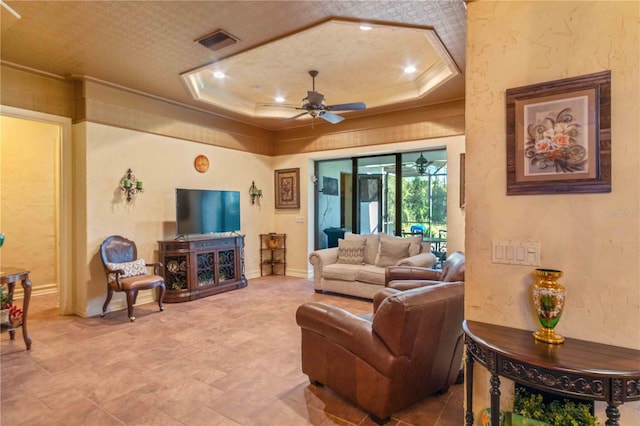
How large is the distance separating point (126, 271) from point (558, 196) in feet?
15.3

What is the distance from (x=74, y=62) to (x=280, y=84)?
254 cm

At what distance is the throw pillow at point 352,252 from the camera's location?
5.45m

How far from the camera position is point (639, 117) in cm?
139

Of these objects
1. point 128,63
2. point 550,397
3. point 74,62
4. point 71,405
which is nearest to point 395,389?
point 550,397

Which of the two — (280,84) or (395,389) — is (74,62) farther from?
(395,389)

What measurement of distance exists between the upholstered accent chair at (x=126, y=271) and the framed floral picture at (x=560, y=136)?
4.20m

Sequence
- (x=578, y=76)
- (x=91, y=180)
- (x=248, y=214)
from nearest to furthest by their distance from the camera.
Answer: (x=578, y=76), (x=91, y=180), (x=248, y=214)

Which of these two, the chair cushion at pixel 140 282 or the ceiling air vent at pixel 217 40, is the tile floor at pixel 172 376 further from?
the ceiling air vent at pixel 217 40

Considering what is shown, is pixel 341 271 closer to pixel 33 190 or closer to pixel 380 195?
pixel 380 195

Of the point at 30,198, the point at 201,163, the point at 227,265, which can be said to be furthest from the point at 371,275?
the point at 30,198

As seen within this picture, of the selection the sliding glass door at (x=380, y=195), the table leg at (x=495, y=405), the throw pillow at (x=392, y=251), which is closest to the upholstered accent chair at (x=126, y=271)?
the throw pillow at (x=392, y=251)

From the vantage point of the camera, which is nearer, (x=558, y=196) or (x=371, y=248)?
(x=558, y=196)

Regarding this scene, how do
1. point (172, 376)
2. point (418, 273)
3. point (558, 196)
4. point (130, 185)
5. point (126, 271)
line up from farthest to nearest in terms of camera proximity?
1. point (130, 185)
2. point (126, 271)
3. point (418, 273)
4. point (172, 376)
5. point (558, 196)

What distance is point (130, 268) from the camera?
173 inches
